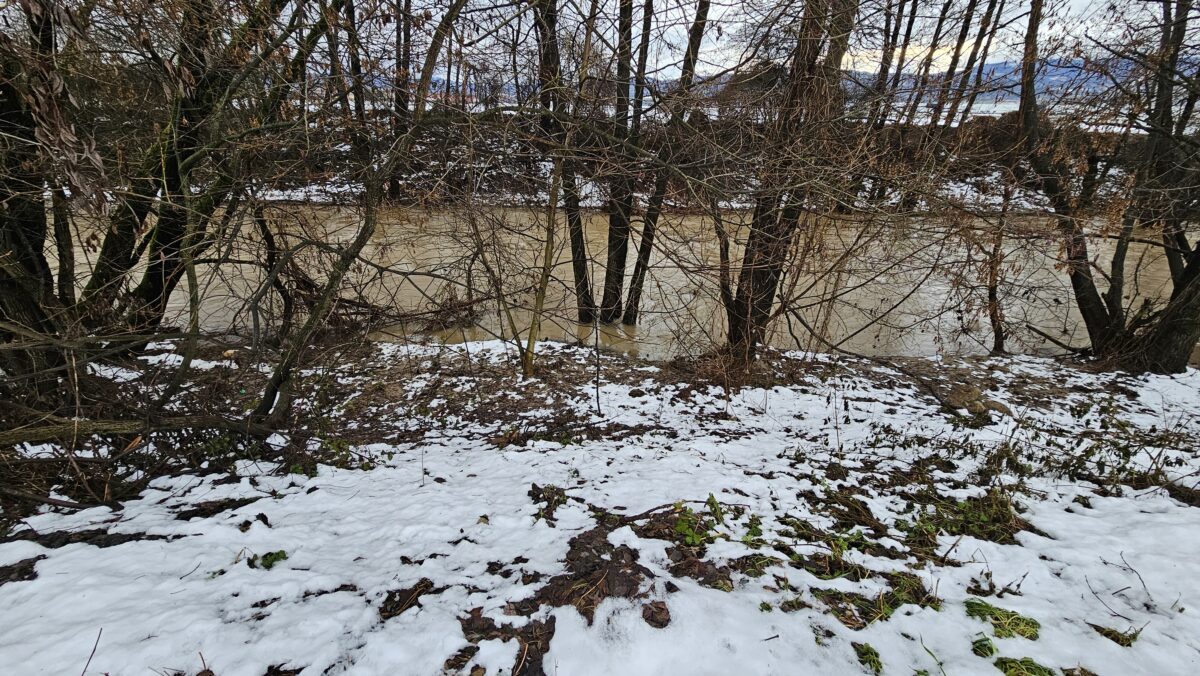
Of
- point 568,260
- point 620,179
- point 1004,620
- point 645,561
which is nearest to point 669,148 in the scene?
point 620,179

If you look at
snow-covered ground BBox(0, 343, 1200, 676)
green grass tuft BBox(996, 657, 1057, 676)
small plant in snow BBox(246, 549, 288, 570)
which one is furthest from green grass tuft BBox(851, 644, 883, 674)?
small plant in snow BBox(246, 549, 288, 570)

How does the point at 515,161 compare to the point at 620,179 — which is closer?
the point at 515,161

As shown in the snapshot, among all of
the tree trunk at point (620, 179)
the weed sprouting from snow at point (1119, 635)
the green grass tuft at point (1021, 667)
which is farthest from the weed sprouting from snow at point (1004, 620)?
the tree trunk at point (620, 179)

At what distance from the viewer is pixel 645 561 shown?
271cm

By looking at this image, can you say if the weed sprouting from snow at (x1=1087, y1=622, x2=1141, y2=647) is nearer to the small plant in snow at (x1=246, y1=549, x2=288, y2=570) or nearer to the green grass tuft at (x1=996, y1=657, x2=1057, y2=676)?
the green grass tuft at (x1=996, y1=657, x2=1057, y2=676)

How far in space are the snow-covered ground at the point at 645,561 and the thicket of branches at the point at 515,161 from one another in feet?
4.92

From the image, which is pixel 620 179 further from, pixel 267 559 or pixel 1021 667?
pixel 1021 667

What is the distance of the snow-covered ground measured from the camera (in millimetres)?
2105

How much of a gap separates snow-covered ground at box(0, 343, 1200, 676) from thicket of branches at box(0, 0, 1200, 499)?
1500 millimetres

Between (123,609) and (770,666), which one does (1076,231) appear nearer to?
(770,666)

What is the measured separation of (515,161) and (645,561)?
4.89 metres

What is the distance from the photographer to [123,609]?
2270mm

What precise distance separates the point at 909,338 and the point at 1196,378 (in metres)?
3.72

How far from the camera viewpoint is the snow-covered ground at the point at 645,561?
6.91ft
